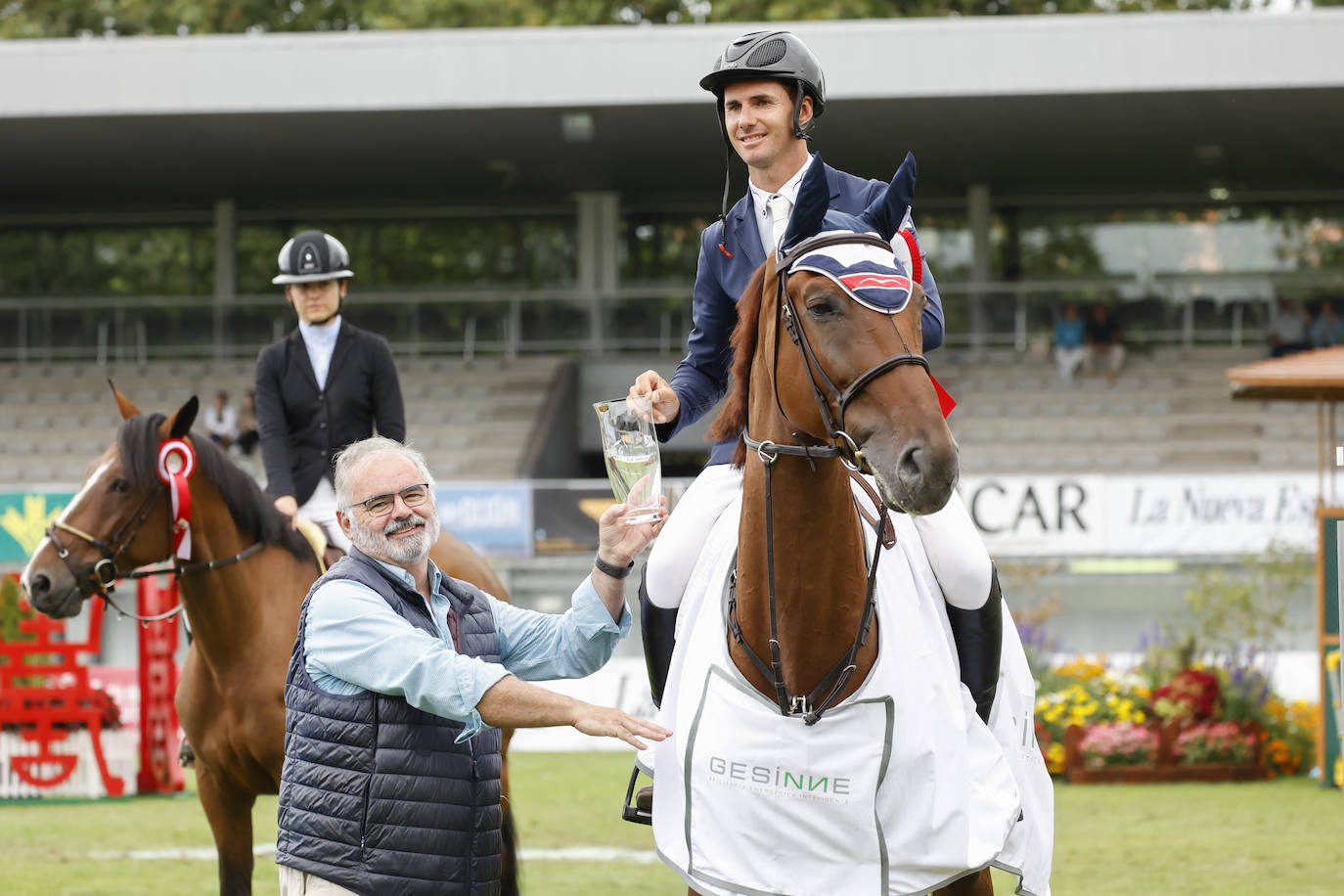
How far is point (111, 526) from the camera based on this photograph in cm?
553

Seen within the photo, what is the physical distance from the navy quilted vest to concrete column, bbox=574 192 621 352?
2002 cm

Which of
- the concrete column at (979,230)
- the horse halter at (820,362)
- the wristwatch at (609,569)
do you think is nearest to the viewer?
the horse halter at (820,362)

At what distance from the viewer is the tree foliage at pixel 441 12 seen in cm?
2667

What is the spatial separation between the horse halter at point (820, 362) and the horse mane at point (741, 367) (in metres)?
0.15

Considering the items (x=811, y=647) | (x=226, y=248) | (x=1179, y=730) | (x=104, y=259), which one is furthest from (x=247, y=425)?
(x=811, y=647)

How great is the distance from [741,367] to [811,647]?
62cm

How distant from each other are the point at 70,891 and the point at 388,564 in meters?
4.11

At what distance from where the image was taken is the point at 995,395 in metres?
20.1

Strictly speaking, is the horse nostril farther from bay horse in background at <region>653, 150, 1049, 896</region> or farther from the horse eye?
the horse eye

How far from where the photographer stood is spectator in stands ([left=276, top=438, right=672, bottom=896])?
3.22 meters

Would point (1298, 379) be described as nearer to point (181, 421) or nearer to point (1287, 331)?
point (181, 421)

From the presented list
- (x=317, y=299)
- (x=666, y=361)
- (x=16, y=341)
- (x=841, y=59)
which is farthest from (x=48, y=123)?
(x=317, y=299)

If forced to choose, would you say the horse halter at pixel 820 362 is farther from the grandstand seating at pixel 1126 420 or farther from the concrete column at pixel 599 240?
the concrete column at pixel 599 240

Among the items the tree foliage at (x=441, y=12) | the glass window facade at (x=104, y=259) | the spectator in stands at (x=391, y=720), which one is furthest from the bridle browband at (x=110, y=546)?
the tree foliage at (x=441, y=12)
